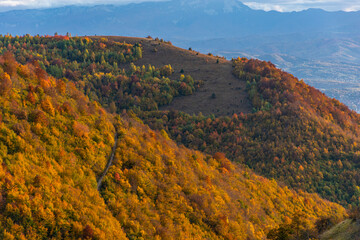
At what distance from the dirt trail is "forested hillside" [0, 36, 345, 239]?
4177cm

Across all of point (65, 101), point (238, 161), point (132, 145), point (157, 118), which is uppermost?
point (65, 101)

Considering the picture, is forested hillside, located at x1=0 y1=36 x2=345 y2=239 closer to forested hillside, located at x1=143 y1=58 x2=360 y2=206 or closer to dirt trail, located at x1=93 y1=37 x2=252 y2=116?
forested hillside, located at x1=143 y1=58 x2=360 y2=206

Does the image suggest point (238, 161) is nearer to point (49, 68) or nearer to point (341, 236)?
point (341, 236)

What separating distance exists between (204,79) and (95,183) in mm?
81658

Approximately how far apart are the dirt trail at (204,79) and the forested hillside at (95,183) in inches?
1644

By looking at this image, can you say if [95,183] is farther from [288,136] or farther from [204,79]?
[204,79]

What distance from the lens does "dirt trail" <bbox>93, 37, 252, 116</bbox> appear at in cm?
8356

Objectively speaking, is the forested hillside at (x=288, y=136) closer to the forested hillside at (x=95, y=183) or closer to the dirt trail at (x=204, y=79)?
the dirt trail at (x=204, y=79)

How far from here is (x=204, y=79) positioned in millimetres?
98875

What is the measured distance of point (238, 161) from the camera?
61.3m

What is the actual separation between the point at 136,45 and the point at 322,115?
282 feet

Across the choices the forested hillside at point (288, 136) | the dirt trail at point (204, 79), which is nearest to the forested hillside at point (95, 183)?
the forested hillside at point (288, 136)

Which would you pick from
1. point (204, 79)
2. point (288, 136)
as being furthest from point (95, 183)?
point (204, 79)

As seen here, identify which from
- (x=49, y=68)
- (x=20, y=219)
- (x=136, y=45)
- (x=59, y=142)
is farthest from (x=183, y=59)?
(x=20, y=219)
